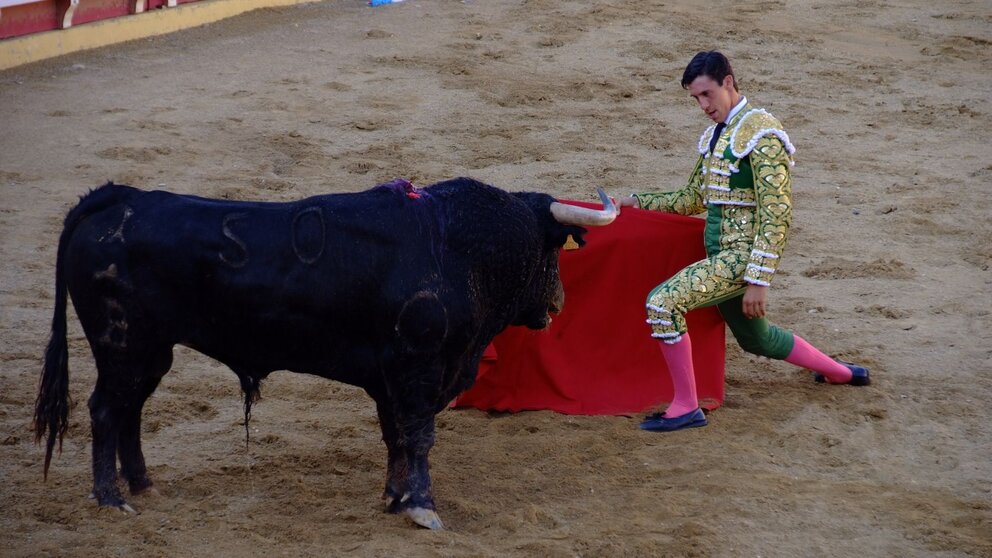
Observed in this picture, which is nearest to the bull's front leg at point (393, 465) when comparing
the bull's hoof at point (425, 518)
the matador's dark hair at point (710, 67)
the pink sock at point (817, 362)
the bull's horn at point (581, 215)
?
the bull's hoof at point (425, 518)

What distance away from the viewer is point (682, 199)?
5156mm

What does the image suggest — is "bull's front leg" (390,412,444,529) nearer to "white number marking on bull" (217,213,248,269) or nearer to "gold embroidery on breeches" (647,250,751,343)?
"white number marking on bull" (217,213,248,269)

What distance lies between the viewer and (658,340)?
493cm

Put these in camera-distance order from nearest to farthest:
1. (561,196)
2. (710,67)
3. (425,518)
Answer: (425,518), (710,67), (561,196)

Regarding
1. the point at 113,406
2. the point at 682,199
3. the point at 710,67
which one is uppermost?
the point at 710,67

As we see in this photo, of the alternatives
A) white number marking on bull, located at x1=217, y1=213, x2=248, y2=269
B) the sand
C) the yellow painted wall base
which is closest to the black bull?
white number marking on bull, located at x1=217, y1=213, x2=248, y2=269

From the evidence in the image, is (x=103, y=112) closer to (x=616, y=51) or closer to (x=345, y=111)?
(x=345, y=111)

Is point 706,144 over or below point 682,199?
over

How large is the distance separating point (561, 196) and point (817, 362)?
2778 mm

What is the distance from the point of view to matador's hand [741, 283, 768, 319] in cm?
471

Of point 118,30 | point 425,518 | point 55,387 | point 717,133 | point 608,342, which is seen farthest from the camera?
point 118,30

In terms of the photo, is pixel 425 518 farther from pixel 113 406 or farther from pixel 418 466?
pixel 113 406

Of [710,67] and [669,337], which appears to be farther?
[669,337]

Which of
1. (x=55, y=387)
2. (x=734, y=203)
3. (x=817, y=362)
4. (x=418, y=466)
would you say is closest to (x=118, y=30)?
(x=55, y=387)
